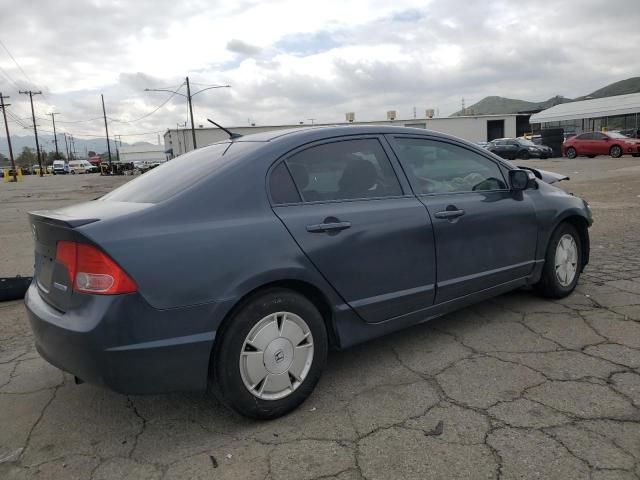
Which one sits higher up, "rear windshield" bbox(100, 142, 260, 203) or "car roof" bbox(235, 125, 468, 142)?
"car roof" bbox(235, 125, 468, 142)

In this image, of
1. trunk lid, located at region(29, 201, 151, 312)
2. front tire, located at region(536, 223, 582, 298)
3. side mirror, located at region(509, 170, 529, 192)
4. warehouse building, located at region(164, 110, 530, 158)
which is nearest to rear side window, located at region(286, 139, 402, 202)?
trunk lid, located at region(29, 201, 151, 312)

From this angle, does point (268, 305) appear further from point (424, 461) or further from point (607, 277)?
point (607, 277)

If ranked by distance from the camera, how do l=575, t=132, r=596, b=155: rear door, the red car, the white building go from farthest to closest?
the white building < l=575, t=132, r=596, b=155: rear door < the red car

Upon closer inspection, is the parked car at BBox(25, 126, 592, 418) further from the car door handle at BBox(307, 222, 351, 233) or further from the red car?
the red car

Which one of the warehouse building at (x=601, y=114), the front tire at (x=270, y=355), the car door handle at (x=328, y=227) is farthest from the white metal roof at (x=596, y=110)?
the front tire at (x=270, y=355)

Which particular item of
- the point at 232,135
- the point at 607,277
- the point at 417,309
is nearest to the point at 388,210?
the point at 417,309

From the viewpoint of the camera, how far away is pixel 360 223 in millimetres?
2984

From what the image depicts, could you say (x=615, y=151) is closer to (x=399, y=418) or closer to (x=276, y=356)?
(x=399, y=418)

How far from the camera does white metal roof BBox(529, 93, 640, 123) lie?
149ft

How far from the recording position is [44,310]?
2.61 meters

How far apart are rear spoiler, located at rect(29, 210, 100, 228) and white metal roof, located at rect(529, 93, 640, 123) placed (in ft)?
168

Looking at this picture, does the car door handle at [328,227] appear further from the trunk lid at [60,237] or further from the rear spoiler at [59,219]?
the rear spoiler at [59,219]

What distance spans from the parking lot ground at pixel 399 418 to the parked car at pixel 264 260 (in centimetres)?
28

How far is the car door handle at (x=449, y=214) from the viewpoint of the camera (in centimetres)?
337
